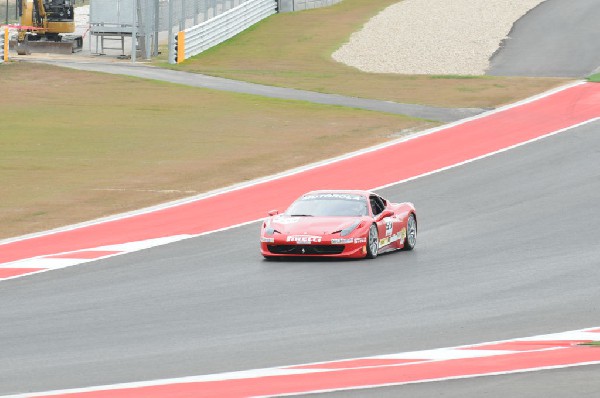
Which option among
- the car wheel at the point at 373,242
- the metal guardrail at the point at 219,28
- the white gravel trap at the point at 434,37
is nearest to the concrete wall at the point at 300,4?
the metal guardrail at the point at 219,28

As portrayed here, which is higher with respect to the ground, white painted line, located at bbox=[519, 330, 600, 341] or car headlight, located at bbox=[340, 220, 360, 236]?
white painted line, located at bbox=[519, 330, 600, 341]

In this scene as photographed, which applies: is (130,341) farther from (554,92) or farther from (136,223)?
(554,92)

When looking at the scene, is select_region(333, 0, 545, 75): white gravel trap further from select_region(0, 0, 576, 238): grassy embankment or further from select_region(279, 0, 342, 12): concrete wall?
select_region(279, 0, 342, 12): concrete wall

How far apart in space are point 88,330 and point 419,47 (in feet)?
149

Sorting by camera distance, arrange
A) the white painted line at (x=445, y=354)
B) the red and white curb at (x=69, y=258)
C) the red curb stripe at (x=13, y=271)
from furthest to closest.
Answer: the red and white curb at (x=69, y=258) < the red curb stripe at (x=13, y=271) < the white painted line at (x=445, y=354)

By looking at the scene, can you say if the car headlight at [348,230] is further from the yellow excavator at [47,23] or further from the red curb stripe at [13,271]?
the yellow excavator at [47,23]

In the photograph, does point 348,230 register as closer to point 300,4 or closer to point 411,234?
point 411,234

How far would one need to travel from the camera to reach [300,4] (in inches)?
2849

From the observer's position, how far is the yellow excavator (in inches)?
2461

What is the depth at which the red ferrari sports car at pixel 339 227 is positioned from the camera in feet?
69.8

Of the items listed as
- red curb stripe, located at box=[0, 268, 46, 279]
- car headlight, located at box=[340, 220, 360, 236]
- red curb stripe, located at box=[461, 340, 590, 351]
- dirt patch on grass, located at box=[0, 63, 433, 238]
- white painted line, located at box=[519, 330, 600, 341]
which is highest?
red curb stripe, located at box=[461, 340, 590, 351]

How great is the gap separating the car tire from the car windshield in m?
1.00

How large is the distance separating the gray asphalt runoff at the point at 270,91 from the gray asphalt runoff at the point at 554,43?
8.96 meters

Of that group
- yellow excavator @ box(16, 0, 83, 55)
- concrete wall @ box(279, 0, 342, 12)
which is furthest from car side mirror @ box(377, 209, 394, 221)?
concrete wall @ box(279, 0, 342, 12)
